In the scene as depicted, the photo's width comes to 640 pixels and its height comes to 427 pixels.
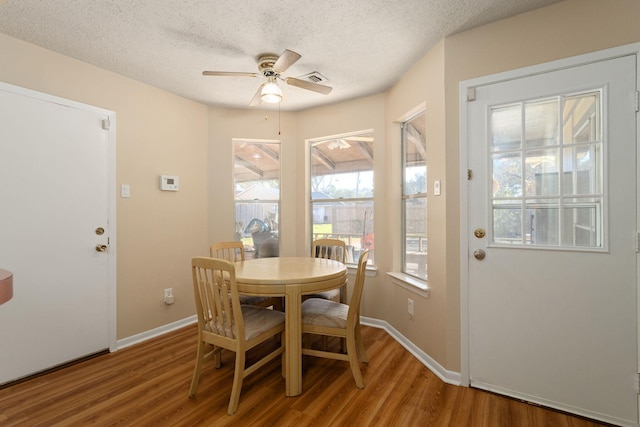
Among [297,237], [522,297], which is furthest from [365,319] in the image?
[522,297]

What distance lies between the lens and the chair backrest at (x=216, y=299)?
179 cm

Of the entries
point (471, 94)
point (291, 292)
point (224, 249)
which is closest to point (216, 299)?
point (291, 292)

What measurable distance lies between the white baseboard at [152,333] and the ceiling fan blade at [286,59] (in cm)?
270

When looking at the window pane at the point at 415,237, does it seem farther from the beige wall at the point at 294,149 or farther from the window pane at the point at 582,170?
the window pane at the point at 582,170

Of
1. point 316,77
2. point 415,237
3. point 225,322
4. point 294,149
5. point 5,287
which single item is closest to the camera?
point 5,287

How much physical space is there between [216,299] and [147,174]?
1782 millimetres

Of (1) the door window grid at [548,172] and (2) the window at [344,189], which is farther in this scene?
(2) the window at [344,189]

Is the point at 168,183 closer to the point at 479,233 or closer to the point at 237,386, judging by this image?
the point at 237,386

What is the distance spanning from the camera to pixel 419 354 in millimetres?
2496

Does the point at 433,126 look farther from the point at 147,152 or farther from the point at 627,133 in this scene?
the point at 147,152

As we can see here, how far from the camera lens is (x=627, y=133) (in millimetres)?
1667

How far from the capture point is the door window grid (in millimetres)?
1767

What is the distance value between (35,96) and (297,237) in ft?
8.69

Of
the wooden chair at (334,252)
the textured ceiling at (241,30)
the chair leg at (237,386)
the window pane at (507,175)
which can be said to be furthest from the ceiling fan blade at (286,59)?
the chair leg at (237,386)
